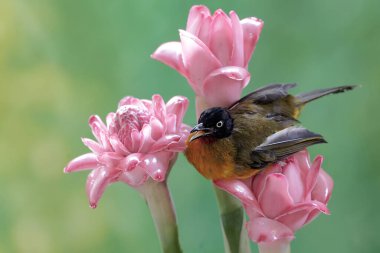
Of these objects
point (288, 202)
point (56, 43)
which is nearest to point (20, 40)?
point (56, 43)

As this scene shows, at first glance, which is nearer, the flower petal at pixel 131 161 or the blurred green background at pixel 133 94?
the flower petal at pixel 131 161

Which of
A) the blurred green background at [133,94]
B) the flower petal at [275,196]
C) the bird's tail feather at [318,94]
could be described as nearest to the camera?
the flower petal at [275,196]

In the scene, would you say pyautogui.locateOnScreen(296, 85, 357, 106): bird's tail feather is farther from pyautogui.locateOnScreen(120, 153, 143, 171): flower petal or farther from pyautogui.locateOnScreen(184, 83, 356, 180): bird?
pyautogui.locateOnScreen(120, 153, 143, 171): flower petal

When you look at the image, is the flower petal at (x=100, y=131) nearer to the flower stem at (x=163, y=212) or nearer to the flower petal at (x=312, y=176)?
the flower stem at (x=163, y=212)

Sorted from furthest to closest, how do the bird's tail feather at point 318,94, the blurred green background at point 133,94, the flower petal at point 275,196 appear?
the blurred green background at point 133,94 < the bird's tail feather at point 318,94 < the flower petal at point 275,196

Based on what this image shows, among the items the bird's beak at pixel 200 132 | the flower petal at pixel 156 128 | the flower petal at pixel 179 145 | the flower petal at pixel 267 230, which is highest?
the flower petal at pixel 156 128

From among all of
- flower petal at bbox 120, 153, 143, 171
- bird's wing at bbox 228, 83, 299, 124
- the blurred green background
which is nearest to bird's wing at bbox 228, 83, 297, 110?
bird's wing at bbox 228, 83, 299, 124

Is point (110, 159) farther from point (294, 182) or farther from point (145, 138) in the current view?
point (294, 182)

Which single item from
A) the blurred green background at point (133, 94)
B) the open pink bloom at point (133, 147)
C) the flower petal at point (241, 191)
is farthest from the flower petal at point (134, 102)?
the blurred green background at point (133, 94)
